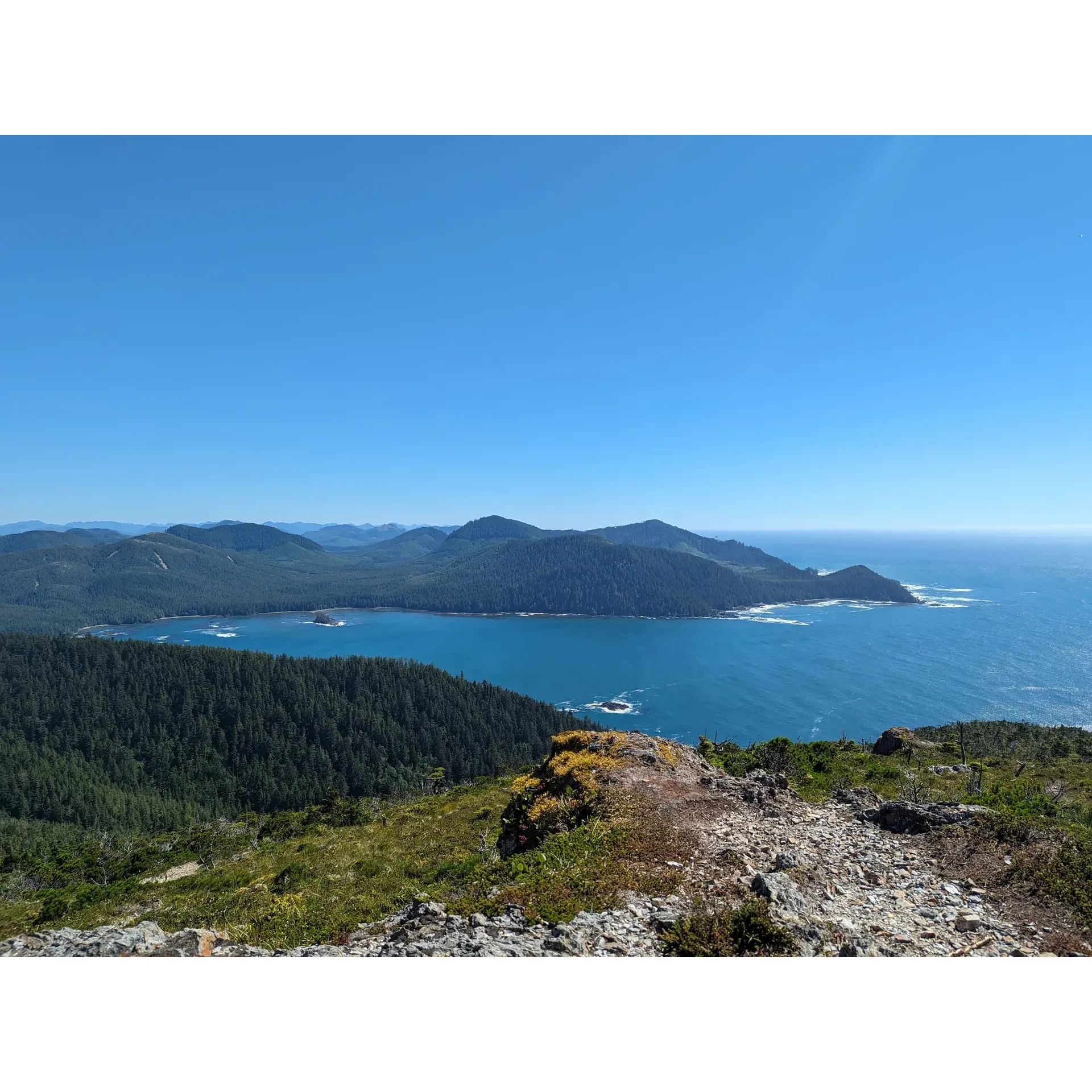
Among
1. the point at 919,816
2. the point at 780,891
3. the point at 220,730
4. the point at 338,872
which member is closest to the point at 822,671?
the point at 919,816

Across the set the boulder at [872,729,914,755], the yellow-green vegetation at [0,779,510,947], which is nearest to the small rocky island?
the boulder at [872,729,914,755]

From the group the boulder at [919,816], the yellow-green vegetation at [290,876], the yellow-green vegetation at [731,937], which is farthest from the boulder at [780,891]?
the yellow-green vegetation at [290,876]

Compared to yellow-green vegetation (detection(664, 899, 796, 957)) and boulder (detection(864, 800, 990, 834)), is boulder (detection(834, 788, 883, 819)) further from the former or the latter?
yellow-green vegetation (detection(664, 899, 796, 957))

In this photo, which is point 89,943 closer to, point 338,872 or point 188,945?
point 188,945

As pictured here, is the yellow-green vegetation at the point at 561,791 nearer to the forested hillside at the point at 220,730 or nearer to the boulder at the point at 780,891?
the boulder at the point at 780,891

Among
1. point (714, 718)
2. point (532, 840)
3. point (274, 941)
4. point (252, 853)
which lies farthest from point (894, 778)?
point (714, 718)
